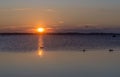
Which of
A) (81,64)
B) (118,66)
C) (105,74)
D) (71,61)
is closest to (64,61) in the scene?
(71,61)

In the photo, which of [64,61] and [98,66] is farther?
[64,61]

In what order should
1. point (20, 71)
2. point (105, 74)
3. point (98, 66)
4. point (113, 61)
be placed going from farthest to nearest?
point (113, 61)
point (98, 66)
point (20, 71)
point (105, 74)

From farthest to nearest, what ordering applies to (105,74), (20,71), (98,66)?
(98,66) < (20,71) < (105,74)

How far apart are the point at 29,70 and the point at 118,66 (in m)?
5.48

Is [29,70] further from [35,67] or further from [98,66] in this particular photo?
[98,66]

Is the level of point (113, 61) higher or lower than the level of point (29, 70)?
higher

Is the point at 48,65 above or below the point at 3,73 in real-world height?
above

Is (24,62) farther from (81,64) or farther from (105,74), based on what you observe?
(105,74)

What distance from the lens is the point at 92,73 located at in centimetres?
2061

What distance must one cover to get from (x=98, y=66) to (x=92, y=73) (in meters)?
2.98

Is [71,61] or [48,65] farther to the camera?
[71,61]

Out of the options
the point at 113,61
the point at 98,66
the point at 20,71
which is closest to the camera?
the point at 20,71

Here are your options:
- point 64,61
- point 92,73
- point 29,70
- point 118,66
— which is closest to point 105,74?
point 92,73

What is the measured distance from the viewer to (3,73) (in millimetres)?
21078
